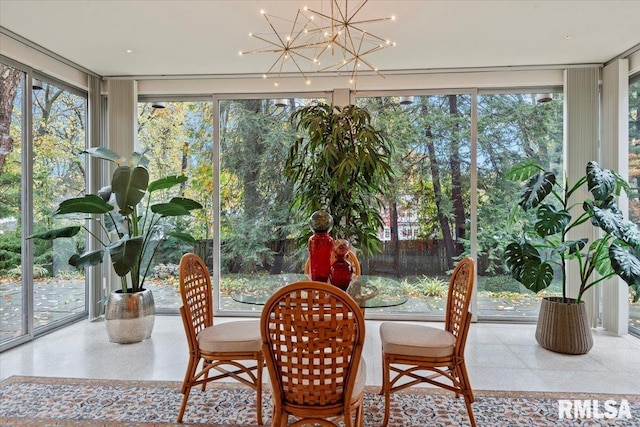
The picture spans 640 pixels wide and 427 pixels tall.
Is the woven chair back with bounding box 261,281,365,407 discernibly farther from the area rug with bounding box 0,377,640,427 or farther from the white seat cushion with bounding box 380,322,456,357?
the area rug with bounding box 0,377,640,427

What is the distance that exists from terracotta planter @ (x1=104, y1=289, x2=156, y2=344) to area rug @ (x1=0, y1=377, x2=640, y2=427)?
78 centimetres

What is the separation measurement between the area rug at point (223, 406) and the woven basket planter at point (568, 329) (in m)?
0.71

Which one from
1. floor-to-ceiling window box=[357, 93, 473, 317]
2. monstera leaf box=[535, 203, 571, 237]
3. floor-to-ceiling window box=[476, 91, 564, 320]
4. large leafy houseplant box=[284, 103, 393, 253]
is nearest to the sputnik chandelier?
large leafy houseplant box=[284, 103, 393, 253]

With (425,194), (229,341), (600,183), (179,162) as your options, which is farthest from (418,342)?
(179,162)

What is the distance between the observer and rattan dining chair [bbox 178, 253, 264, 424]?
7.12ft

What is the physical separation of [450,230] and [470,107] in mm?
1400

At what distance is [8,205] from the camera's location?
3.38 metres

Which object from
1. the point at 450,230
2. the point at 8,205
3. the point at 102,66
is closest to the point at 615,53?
the point at 450,230

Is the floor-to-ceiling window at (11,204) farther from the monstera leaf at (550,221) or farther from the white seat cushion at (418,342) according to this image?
→ the monstera leaf at (550,221)

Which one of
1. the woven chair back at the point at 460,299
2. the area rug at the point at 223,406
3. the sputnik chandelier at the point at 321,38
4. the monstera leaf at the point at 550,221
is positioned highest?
the sputnik chandelier at the point at 321,38

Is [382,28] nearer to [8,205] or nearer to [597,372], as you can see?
[597,372]

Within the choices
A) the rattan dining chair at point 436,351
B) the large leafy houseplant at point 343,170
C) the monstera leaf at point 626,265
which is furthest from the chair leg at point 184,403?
the monstera leaf at point 626,265

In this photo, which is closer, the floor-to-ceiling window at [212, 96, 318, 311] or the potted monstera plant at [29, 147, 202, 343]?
the potted monstera plant at [29, 147, 202, 343]

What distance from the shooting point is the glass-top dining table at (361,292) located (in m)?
2.09
